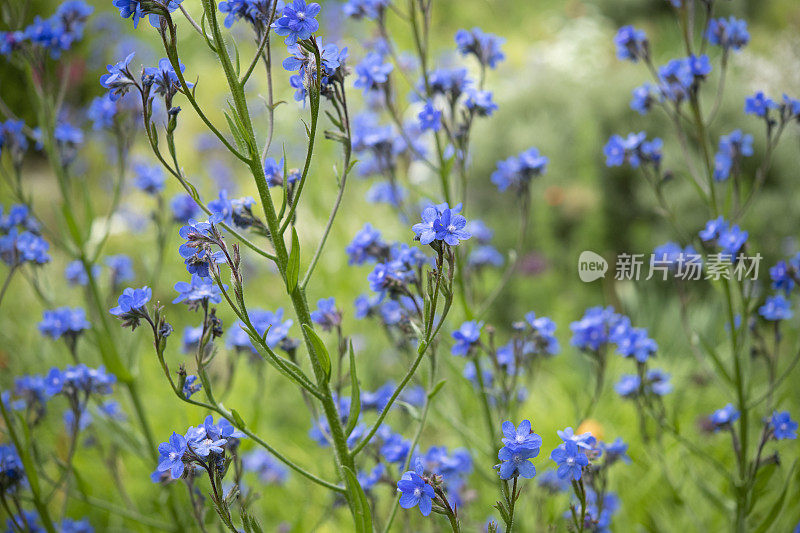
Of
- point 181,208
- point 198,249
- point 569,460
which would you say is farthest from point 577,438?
point 181,208

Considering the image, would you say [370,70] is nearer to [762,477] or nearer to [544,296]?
[762,477]

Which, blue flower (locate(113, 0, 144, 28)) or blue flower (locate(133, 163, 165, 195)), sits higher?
blue flower (locate(133, 163, 165, 195))

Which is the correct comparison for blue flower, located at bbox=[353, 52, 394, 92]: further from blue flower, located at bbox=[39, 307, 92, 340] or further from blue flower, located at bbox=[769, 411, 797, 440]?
blue flower, located at bbox=[769, 411, 797, 440]

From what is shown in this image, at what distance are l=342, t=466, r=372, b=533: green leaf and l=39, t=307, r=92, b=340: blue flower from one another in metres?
1.47

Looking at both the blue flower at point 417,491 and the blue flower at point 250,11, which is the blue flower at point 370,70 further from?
the blue flower at point 417,491

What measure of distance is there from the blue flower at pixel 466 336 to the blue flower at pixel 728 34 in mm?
1653

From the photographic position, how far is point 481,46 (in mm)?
2820

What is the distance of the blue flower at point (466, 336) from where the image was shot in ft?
7.70

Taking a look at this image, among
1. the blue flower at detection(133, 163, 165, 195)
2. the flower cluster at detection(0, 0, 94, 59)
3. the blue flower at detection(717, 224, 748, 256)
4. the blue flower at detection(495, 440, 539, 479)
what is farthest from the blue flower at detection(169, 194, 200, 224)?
the blue flower at detection(717, 224, 748, 256)

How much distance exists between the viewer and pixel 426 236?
1.58 m

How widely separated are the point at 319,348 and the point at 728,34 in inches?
91.2

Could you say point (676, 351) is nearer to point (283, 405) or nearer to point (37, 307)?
point (283, 405)

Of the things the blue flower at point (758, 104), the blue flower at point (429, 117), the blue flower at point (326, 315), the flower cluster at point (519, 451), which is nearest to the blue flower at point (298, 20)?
the blue flower at point (429, 117)

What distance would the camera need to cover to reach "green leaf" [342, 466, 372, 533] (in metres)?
1.73
